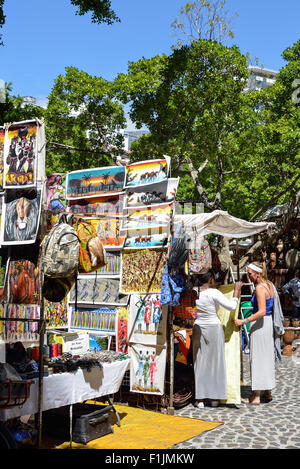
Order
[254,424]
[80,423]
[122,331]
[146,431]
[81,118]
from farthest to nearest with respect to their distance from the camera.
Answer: [81,118] → [122,331] → [254,424] → [146,431] → [80,423]

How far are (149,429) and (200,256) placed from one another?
386 cm

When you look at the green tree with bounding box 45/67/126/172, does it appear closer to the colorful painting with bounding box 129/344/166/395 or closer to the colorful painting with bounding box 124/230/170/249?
the colorful painting with bounding box 124/230/170/249

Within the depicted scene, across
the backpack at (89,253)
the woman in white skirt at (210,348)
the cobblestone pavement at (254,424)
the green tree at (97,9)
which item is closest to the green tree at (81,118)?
the green tree at (97,9)

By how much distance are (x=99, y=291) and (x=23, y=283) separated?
2.58 m

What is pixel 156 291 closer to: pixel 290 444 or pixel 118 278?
pixel 118 278

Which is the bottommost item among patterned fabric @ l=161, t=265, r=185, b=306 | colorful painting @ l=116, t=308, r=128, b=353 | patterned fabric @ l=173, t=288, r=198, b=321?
colorful painting @ l=116, t=308, r=128, b=353

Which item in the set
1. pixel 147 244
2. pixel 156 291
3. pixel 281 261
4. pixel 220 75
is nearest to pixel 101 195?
pixel 147 244

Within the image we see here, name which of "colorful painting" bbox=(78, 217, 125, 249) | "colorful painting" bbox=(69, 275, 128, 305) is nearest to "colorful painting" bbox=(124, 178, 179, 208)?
"colorful painting" bbox=(78, 217, 125, 249)

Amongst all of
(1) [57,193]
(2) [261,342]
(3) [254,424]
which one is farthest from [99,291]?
(3) [254,424]

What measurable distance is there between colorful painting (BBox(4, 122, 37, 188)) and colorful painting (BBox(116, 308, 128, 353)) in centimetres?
289

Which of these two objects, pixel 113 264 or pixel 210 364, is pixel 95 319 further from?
pixel 210 364

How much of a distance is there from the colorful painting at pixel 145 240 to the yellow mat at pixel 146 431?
2.30 meters

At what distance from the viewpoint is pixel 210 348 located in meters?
7.12

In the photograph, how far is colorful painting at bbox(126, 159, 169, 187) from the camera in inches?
279
